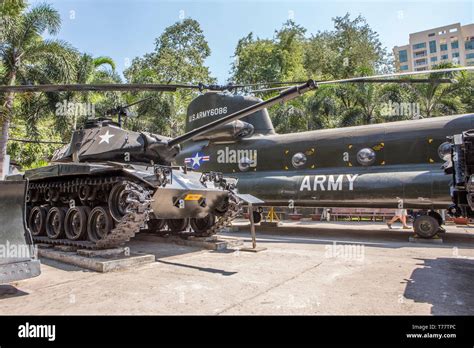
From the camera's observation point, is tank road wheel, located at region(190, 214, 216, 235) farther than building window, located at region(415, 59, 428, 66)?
No

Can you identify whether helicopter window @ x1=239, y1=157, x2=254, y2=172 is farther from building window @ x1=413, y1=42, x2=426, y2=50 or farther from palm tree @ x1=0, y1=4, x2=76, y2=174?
building window @ x1=413, y1=42, x2=426, y2=50

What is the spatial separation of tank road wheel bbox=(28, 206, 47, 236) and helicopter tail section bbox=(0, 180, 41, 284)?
4483mm

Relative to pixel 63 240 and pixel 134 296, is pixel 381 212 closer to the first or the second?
pixel 63 240

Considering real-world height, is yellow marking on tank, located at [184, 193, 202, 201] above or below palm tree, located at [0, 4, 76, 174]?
below

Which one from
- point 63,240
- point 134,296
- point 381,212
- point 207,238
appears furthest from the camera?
point 381,212

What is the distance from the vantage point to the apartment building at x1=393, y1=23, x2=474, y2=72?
8688 cm

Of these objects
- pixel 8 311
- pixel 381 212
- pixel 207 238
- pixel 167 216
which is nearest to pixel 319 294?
pixel 8 311

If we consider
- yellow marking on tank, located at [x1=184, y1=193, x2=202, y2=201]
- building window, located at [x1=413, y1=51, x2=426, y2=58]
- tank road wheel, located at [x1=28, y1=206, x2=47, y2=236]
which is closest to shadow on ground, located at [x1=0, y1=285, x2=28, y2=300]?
yellow marking on tank, located at [x1=184, y1=193, x2=202, y2=201]

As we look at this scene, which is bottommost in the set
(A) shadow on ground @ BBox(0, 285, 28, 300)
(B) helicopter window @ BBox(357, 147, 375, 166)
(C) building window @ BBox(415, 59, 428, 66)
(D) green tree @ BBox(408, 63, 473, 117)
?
(A) shadow on ground @ BBox(0, 285, 28, 300)

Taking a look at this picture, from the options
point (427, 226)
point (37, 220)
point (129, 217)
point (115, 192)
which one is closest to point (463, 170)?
point (427, 226)

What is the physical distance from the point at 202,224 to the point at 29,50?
12771 millimetres

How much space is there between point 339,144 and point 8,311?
11.0m

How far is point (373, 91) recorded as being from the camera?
2497cm
